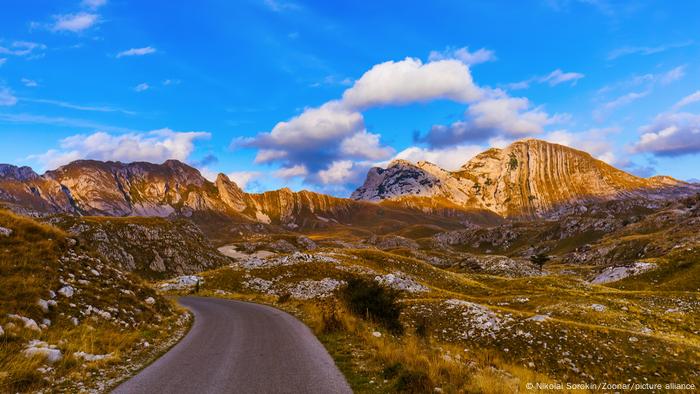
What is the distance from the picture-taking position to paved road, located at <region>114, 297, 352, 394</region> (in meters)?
11.1

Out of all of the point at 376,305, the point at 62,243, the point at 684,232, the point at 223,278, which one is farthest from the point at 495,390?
the point at 684,232

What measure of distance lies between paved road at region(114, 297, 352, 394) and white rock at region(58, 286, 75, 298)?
5.75 meters

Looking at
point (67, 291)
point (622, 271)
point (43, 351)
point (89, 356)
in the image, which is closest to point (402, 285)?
point (67, 291)

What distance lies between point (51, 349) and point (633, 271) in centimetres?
8092

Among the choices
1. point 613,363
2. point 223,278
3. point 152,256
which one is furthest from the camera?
point 152,256

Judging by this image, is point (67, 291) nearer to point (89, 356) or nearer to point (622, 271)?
point (89, 356)

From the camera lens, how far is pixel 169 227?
159000mm

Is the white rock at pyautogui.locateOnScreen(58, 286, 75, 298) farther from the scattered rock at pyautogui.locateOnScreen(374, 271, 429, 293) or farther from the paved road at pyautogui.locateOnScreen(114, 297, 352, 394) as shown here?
the scattered rock at pyautogui.locateOnScreen(374, 271, 429, 293)

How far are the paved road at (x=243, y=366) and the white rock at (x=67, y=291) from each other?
5.75 meters

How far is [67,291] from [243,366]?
1121 centimetres

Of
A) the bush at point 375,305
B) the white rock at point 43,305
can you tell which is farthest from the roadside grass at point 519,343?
the white rock at point 43,305

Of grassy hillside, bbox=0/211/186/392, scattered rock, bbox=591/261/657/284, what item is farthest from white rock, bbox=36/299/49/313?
scattered rock, bbox=591/261/657/284

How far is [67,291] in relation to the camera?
61.0ft

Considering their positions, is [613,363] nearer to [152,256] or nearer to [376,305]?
[376,305]
